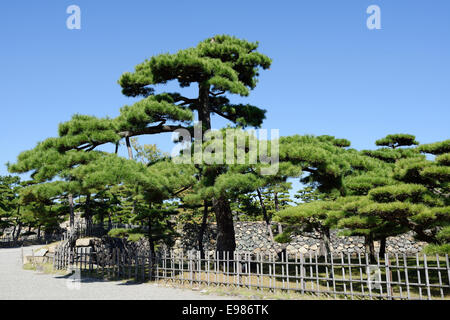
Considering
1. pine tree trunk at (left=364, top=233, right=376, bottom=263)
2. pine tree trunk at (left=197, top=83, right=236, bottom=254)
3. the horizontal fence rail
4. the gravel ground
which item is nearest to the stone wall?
the horizontal fence rail

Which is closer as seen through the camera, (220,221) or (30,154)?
(30,154)

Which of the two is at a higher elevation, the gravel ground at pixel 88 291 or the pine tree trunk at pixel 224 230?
the pine tree trunk at pixel 224 230

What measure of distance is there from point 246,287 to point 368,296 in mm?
2413

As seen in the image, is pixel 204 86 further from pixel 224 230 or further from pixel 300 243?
pixel 300 243

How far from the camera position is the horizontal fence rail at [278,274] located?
5652 mm

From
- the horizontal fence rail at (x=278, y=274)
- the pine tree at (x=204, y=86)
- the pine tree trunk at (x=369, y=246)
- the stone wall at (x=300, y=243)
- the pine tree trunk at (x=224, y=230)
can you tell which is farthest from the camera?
the stone wall at (x=300, y=243)

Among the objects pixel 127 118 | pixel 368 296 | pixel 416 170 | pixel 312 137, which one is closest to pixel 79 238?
pixel 127 118

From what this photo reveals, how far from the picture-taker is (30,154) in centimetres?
832

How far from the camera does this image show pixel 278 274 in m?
7.75

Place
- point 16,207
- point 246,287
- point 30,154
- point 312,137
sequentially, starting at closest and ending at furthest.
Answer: point 246,287 < point 312,137 < point 30,154 < point 16,207

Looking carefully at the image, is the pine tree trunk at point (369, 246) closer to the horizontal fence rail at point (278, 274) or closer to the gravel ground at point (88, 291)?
the horizontal fence rail at point (278, 274)

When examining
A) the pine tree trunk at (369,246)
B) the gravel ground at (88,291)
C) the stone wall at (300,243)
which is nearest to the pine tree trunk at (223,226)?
the gravel ground at (88,291)

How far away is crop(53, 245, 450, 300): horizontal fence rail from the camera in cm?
565
